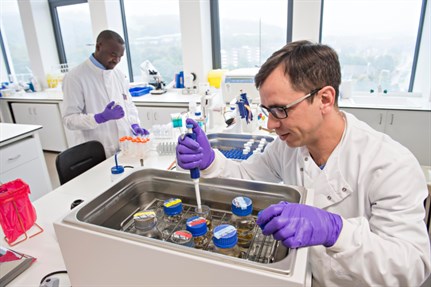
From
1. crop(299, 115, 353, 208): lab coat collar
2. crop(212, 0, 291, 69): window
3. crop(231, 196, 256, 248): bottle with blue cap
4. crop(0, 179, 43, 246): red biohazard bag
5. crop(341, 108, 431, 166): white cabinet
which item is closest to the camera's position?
crop(231, 196, 256, 248): bottle with blue cap

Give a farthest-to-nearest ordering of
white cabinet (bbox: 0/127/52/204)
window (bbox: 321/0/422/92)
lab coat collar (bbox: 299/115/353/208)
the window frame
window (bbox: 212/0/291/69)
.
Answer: the window frame, window (bbox: 212/0/291/69), window (bbox: 321/0/422/92), white cabinet (bbox: 0/127/52/204), lab coat collar (bbox: 299/115/353/208)

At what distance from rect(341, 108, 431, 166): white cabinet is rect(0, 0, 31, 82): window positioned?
17.4 ft

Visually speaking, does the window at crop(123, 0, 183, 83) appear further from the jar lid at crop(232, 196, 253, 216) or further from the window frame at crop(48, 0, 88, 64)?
the jar lid at crop(232, 196, 253, 216)

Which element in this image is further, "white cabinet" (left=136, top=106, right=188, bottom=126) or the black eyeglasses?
"white cabinet" (left=136, top=106, right=188, bottom=126)

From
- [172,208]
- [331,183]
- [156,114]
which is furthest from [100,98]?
[331,183]

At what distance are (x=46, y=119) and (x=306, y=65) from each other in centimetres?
419

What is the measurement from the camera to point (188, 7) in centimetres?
349

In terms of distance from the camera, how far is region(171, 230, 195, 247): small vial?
28.5 inches

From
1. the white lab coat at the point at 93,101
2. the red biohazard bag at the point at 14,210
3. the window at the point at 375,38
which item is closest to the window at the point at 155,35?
the white lab coat at the point at 93,101

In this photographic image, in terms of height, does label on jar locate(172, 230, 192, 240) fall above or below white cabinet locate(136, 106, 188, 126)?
above

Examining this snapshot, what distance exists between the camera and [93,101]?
88.1 inches

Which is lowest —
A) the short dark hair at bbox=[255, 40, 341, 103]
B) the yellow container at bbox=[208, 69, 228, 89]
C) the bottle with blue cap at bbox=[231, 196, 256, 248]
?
the bottle with blue cap at bbox=[231, 196, 256, 248]

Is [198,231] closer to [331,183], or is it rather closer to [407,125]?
[331,183]

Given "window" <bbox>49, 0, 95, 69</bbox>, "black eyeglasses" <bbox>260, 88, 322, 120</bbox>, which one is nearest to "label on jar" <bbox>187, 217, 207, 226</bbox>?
"black eyeglasses" <bbox>260, 88, 322, 120</bbox>
